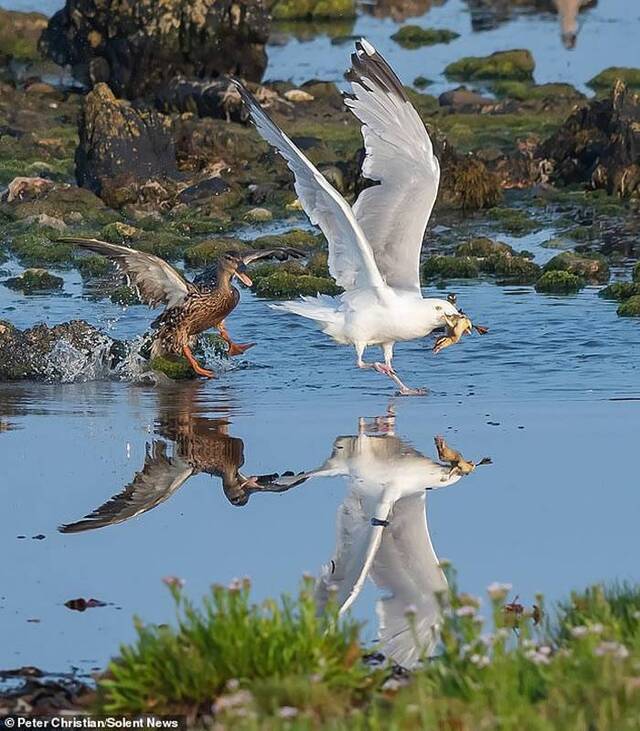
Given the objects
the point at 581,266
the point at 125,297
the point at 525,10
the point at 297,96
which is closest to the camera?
the point at 125,297

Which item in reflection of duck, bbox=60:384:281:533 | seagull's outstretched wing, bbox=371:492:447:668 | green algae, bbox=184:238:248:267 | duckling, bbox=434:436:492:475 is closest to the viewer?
seagull's outstretched wing, bbox=371:492:447:668

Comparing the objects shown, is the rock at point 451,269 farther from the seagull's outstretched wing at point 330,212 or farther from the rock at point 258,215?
the seagull's outstretched wing at point 330,212

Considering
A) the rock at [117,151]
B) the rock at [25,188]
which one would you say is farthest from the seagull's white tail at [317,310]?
the rock at [25,188]

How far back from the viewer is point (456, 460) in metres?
11.1

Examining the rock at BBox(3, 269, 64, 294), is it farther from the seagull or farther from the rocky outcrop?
the rocky outcrop

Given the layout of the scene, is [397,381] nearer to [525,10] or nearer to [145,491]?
[145,491]

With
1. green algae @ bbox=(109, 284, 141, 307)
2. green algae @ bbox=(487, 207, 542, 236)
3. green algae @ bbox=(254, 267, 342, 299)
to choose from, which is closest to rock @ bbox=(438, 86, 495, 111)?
green algae @ bbox=(487, 207, 542, 236)

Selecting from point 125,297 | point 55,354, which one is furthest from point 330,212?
point 125,297

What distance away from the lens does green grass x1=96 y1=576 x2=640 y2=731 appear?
593 cm

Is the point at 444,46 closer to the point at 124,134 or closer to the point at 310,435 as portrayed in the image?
the point at 124,134

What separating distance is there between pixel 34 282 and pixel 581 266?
580 centimetres

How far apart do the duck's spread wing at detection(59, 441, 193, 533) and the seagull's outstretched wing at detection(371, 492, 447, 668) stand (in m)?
1.48

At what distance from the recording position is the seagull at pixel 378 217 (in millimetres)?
12336

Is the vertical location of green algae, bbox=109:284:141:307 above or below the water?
below
